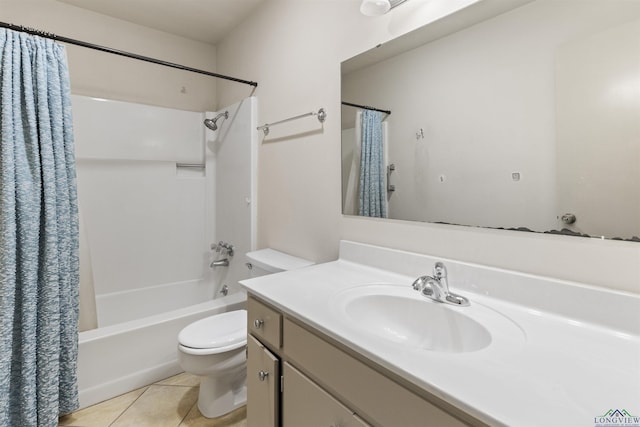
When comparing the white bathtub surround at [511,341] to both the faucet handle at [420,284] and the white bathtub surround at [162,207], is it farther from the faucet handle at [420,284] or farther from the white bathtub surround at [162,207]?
the white bathtub surround at [162,207]

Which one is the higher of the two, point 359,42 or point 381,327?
point 359,42

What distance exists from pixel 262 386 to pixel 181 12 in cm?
265

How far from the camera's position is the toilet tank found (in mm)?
1735

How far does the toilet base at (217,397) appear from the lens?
63.4 inches

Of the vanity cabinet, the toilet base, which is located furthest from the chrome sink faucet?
the toilet base

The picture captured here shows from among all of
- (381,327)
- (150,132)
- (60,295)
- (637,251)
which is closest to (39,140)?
(60,295)

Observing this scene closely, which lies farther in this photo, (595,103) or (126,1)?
(126,1)

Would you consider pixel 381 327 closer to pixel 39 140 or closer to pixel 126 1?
pixel 39 140

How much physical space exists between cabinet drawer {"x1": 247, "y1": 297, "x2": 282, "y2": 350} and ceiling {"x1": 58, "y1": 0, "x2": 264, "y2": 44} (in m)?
2.14

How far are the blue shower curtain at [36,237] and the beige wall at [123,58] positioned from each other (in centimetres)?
98

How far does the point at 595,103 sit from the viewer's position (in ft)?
2.72

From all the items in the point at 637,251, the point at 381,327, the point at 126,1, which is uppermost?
the point at 126,1

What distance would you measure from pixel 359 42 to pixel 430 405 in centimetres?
147

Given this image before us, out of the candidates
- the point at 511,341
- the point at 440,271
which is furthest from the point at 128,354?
the point at 511,341
